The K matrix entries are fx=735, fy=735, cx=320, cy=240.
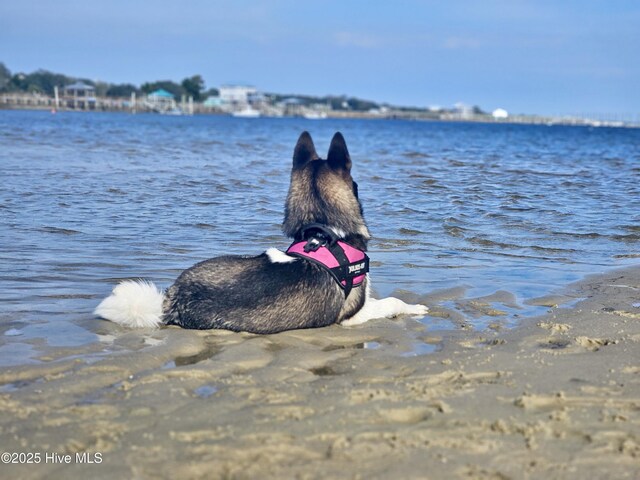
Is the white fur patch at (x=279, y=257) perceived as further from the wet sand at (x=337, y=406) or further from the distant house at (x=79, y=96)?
the distant house at (x=79, y=96)

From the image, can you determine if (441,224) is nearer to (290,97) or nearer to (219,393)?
(219,393)

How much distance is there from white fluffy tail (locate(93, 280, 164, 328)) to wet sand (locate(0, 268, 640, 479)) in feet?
0.38

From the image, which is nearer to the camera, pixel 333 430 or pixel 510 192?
pixel 333 430

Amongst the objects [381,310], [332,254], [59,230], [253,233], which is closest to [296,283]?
[332,254]

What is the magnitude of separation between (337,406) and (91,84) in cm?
16233

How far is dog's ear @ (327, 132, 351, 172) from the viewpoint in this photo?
5426 millimetres

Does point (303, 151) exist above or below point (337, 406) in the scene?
above

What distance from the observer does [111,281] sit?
21.0 feet

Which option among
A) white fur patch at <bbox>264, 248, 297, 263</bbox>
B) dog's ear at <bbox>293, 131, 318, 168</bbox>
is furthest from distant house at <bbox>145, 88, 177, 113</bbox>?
white fur patch at <bbox>264, 248, 297, 263</bbox>

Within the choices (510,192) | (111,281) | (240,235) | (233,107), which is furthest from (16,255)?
(233,107)

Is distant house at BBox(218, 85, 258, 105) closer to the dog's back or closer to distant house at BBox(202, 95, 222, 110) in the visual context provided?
distant house at BBox(202, 95, 222, 110)

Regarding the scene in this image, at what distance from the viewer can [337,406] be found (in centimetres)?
341

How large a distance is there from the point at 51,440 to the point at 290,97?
198 metres

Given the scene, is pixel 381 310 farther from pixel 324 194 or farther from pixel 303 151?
pixel 303 151
